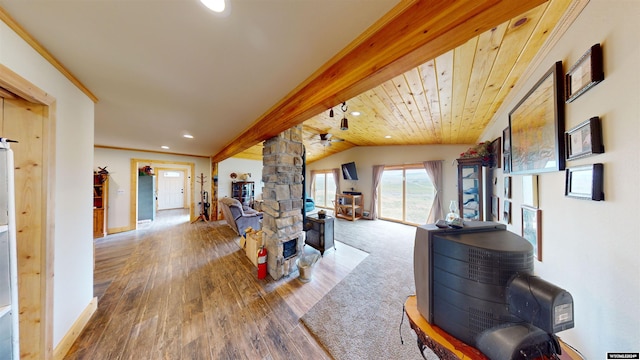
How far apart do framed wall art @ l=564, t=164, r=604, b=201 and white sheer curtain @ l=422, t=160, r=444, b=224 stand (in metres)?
3.93

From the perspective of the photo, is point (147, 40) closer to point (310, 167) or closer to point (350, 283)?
point (350, 283)

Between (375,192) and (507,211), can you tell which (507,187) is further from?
(375,192)

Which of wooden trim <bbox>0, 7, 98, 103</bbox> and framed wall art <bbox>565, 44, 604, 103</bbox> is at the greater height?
wooden trim <bbox>0, 7, 98, 103</bbox>

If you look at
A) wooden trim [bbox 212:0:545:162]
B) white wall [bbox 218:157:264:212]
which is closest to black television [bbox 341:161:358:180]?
white wall [bbox 218:157:264:212]

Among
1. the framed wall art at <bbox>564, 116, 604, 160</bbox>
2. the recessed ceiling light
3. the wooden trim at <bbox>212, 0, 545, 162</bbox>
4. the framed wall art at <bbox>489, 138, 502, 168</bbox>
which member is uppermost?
the recessed ceiling light

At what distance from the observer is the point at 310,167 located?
800 centimetres

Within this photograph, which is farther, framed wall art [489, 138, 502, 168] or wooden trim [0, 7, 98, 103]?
framed wall art [489, 138, 502, 168]

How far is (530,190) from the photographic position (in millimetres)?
1411

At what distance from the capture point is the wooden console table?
2.39 feet

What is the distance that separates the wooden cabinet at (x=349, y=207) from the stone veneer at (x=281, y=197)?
10.9 ft

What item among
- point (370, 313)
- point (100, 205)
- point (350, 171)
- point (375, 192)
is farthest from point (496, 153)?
point (100, 205)

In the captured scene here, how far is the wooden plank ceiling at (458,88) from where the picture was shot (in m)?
1.12

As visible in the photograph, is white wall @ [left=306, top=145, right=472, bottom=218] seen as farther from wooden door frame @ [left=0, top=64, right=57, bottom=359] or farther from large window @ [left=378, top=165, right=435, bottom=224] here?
wooden door frame @ [left=0, top=64, right=57, bottom=359]

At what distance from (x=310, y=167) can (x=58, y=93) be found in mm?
6848
